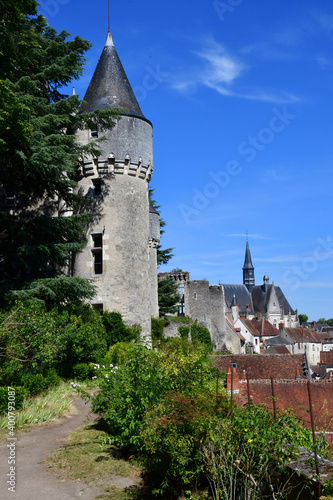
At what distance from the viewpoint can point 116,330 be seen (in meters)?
19.9

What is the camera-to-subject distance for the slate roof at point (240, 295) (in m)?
83.6

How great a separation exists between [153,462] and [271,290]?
84.2 metres

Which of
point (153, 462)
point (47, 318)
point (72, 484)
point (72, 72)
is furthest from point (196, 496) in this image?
point (72, 72)

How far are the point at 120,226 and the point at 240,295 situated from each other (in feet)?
222

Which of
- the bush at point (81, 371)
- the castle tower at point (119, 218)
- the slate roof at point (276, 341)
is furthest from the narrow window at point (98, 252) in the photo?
the slate roof at point (276, 341)

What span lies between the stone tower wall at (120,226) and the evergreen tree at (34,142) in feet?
4.23

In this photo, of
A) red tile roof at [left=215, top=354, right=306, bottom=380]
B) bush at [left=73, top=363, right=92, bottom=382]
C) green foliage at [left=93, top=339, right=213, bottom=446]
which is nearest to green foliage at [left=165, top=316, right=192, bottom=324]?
red tile roof at [left=215, top=354, right=306, bottom=380]

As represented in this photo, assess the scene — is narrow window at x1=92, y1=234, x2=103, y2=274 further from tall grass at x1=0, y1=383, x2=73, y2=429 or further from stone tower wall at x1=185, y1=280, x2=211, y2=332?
stone tower wall at x1=185, y1=280, x2=211, y2=332

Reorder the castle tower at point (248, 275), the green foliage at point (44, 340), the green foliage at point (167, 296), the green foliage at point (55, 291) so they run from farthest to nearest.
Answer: the castle tower at point (248, 275)
the green foliage at point (167, 296)
the green foliage at point (55, 291)
the green foliage at point (44, 340)

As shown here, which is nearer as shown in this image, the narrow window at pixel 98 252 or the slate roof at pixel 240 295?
the narrow window at pixel 98 252

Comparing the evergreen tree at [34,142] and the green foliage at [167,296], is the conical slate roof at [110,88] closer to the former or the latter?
the evergreen tree at [34,142]

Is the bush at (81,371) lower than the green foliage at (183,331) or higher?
lower

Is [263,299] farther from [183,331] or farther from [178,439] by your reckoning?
[178,439]

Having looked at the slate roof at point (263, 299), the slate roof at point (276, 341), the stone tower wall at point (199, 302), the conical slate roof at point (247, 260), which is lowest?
the slate roof at point (276, 341)
